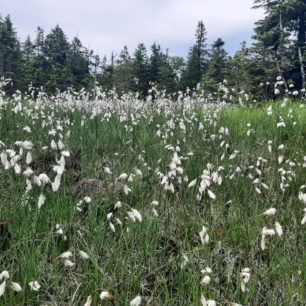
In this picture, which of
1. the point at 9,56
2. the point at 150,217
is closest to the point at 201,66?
the point at 9,56

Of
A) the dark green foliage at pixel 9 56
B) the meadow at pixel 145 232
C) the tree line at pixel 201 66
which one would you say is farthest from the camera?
the dark green foliage at pixel 9 56

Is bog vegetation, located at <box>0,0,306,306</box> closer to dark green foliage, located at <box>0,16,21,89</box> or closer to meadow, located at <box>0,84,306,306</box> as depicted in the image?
meadow, located at <box>0,84,306,306</box>

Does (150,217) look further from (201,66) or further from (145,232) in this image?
(201,66)

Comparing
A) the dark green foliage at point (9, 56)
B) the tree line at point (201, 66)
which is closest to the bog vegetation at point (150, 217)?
the tree line at point (201, 66)

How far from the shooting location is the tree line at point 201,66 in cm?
3541

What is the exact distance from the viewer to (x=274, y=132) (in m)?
7.11

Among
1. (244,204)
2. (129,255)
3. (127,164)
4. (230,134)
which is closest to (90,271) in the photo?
(129,255)

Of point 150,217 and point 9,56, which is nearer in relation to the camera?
point 150,217

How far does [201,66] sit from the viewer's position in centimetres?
6303

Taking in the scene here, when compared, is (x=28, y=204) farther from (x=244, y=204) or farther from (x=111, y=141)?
(x=111, y=141)

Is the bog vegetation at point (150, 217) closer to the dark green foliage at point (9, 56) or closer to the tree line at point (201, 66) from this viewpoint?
the tree line at point (201, 66)

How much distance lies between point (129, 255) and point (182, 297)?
0.54 m

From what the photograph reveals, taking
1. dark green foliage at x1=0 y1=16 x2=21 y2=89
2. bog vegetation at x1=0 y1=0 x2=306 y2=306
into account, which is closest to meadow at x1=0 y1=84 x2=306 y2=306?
bog vegetation at x1=0 y1=0 x2=306 y2=306

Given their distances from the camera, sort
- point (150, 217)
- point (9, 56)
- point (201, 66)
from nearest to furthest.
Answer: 1. point (150, 217)
2. point (9, 56)
3. point (201, 66)
